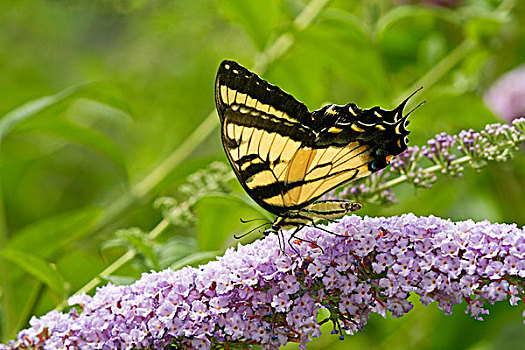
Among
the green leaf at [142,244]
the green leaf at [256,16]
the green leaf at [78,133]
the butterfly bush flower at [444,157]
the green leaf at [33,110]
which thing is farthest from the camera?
the green leaf at [256,16]

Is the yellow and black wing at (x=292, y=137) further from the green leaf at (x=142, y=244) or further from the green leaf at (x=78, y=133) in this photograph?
the green leaf at (x=78, y=133)

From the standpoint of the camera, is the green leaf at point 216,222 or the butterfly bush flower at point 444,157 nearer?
the butterfly bush flower at point 444,157

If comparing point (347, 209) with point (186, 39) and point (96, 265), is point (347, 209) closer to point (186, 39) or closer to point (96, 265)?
point (96, 265)

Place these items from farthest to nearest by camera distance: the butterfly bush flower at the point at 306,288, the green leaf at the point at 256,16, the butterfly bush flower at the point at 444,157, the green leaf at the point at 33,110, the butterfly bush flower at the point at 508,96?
the butterfly bush flower at the point at 508,96 < the green leaf at the point at 256,16 < the green leaf at the point at 33,110 < the butterfly bush flower at the point at 444,157 < the butterfly bush flower at the point at 306,288

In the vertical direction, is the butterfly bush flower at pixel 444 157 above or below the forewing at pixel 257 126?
below

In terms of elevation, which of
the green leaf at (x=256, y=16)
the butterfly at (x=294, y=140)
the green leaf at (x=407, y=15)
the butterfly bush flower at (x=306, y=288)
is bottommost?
the butterfly bush flower at (x=306, y=288)

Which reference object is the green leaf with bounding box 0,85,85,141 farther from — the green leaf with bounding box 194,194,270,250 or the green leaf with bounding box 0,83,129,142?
the green leaf with bounding box 194,194,270,250

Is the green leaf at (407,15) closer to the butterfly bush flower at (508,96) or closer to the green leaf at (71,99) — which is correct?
the butterfly bush flower at (508,96)

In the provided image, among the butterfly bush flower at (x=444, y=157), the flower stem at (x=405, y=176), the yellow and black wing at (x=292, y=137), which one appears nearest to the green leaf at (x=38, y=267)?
the yellow and black wing at (x=292, y=137)


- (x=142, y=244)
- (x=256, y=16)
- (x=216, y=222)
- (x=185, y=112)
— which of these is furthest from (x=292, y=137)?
(x=185, y=112)
